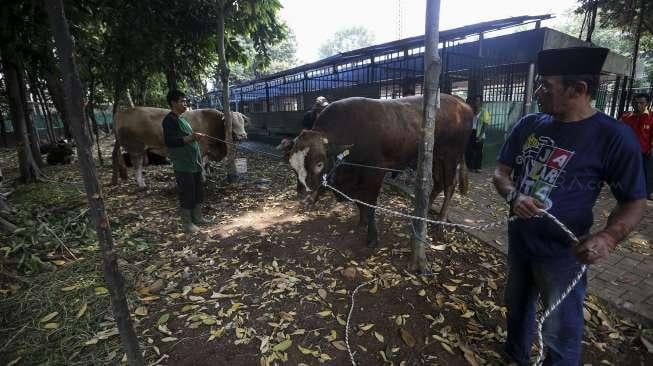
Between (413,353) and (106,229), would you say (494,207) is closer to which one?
(413,353)

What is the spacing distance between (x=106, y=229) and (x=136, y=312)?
1848 mm

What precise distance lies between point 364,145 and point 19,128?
883cm

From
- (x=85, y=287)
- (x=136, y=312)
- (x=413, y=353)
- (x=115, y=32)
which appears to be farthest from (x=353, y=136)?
(x=115, y=32)

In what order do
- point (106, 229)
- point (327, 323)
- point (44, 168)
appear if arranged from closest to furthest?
1. point (106, 229)
2. point (327, 323)
3. point (44, 168)

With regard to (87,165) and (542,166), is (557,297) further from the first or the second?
(87,165)

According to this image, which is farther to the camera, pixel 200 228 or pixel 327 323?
pixel 200 228

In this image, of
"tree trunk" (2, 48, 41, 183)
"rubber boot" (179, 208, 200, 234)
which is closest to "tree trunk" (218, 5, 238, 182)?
"rubber boot" (179, 208, 200, 234)

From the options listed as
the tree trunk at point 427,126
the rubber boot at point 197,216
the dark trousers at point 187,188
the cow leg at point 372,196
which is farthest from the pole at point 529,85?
the rubber boot at point 197,216

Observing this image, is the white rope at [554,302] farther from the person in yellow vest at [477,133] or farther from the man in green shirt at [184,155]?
the person in yellow vest at [477,133]

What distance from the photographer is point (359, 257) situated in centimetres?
431

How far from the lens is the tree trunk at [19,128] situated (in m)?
8.06

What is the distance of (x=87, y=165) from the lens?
5.70ft

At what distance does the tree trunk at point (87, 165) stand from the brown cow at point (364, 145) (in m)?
2.47

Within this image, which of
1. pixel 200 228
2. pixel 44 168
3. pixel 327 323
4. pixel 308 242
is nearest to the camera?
pixel 327 323
